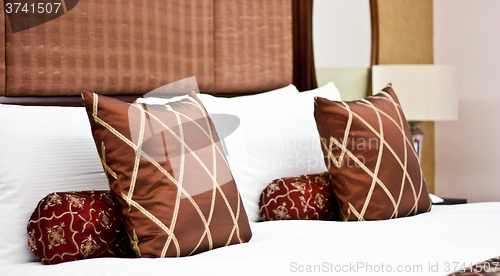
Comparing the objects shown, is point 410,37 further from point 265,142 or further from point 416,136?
point 265,142

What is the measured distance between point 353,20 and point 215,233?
1861mm

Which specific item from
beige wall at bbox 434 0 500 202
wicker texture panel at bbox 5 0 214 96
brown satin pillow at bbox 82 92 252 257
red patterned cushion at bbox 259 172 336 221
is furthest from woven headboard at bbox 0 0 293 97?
beige wall at bbox 434 0 500 202

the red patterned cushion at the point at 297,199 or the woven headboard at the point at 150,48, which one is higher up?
the woven headboard at the point at 150,48

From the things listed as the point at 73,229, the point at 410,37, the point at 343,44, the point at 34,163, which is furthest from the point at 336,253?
the point at 410,37

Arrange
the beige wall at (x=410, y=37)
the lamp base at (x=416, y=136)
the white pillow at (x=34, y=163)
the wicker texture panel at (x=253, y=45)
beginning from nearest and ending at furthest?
the white pillow at (x=34, y=163) < the wicker texture panel at (x=253, y=45) < the lamp base at (x=416, y=136) < the beige wall at (x=410, y=37)

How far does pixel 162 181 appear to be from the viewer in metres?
1.06

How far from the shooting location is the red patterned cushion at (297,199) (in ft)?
4.74

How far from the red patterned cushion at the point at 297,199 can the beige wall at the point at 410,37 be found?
1.45 metres

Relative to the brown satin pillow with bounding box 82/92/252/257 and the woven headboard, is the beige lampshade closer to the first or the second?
the woven headboard

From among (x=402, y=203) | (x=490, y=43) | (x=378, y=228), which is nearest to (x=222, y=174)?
(x=378, y=228)

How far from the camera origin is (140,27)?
1.68 m

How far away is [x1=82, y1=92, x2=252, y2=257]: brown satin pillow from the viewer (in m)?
1.03

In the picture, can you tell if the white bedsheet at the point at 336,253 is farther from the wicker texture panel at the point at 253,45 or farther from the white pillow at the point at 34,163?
the wicker texture panel at the point at 253,45

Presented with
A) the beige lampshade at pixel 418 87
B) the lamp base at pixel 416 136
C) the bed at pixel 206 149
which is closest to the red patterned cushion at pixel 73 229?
the bed at pixel 206 149
